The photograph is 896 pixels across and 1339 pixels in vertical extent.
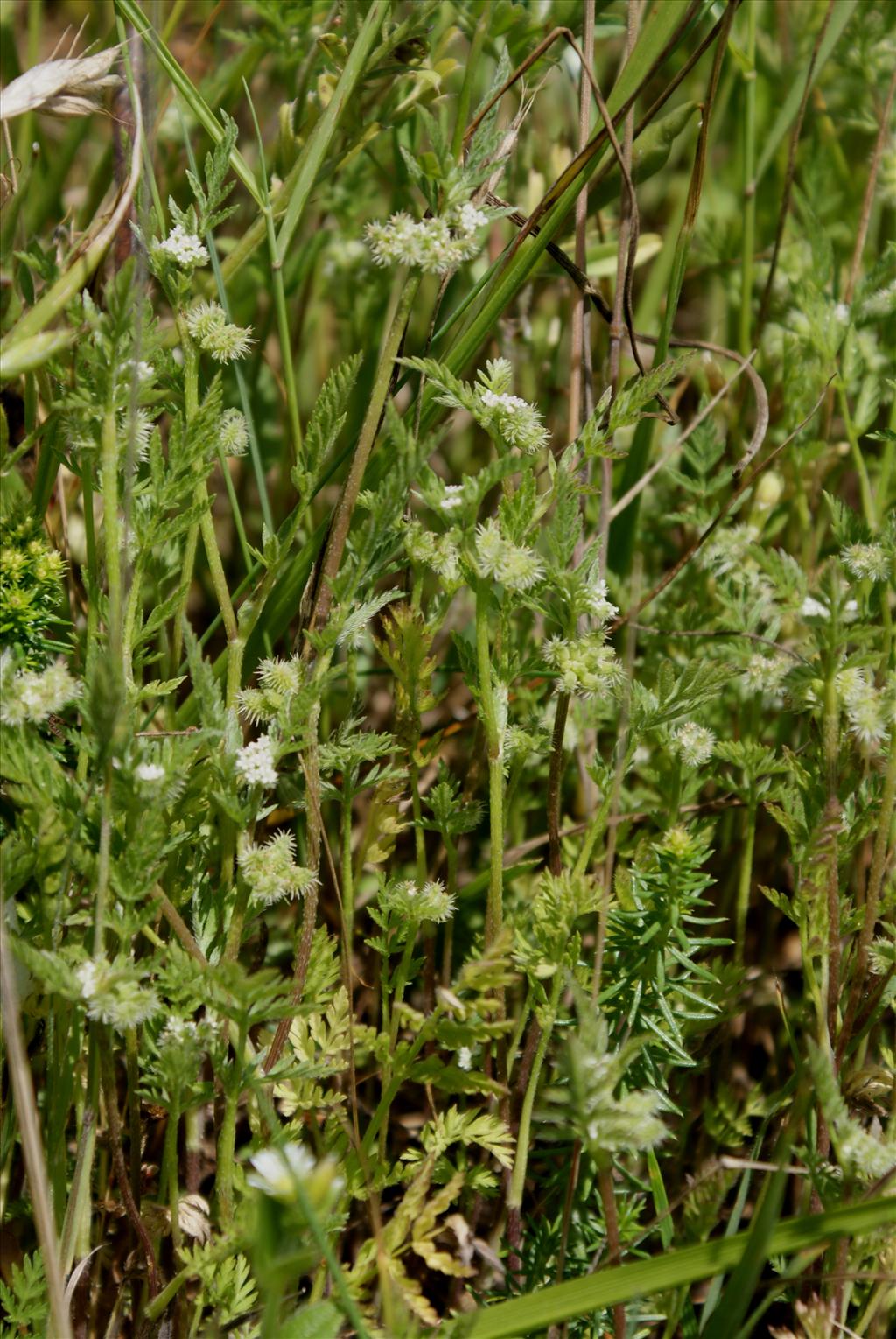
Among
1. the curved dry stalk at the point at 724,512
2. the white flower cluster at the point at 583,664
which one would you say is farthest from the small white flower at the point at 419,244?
the curved dry stalk at the point at 724,512

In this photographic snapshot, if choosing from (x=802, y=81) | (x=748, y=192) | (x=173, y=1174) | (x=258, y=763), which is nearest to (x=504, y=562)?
(x=258, y=763)

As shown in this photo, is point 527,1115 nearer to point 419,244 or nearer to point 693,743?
point 693,743

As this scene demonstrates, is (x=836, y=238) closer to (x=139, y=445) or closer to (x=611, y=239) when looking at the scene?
(x=611, y=239)

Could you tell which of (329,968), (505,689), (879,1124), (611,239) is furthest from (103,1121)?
(611,239)

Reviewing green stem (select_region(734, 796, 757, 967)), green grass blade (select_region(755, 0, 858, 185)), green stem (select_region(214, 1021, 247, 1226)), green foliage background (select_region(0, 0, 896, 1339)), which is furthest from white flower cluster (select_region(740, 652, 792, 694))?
green grass blade (select_region(755, 0, 858, 185))

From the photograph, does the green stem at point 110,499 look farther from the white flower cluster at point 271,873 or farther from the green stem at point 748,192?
the green stem at point 748,192

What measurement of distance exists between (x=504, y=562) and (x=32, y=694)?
417 millimetres

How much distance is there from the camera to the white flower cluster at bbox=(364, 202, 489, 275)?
106 centimetres

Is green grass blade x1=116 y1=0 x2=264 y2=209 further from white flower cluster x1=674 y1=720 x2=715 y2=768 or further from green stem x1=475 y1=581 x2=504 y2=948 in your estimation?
white flower cluster x1=674 y1=720 x2=715 y2=768

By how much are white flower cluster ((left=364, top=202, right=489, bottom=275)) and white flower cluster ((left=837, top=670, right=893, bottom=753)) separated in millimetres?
538

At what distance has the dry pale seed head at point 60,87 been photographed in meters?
1.19

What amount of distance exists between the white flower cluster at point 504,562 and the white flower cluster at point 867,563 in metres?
0.38

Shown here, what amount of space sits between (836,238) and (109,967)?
1846 mm

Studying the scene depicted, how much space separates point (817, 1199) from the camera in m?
1.15
